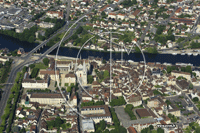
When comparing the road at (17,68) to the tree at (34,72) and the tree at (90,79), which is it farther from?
the tree at (90,79)

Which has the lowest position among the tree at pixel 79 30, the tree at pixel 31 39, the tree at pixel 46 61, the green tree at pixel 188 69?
the green tree at pixel 188 69

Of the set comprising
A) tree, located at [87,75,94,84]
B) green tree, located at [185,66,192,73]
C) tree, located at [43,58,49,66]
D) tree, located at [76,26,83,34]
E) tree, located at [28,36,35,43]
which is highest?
tree, located at [76,26,83,34]

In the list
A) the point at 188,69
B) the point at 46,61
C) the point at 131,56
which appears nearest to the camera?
the point at 188,69

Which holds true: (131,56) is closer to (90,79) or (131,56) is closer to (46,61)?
(90,79)

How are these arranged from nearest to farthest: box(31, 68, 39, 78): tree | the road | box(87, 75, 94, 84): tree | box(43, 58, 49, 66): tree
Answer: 1. the road
2. box(87, 75, 94, 84): tree
3. box(31, 68, 39, 78): tree
4. box(43, 58, 49, 66): tree

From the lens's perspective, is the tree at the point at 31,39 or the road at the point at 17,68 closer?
the road at the point at 17,68

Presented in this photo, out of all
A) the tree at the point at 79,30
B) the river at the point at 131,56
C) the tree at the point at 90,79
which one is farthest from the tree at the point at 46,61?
the tree at the point at 79,30

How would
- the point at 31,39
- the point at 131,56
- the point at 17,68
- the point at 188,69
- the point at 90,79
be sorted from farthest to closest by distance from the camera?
the point at 31,39, the point at 131,56, the point at 17,68, the point at 188,69, the point at 90,79

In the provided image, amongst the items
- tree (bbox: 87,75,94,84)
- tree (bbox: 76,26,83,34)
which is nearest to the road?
tree (bbox: 76,26,83,34)

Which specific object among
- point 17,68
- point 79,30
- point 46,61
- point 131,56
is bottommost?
point 17,68

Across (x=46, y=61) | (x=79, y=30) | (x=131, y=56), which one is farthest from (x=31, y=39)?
(x=131, y=56)

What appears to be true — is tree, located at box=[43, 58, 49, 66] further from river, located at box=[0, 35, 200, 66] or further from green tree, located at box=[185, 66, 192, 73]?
green tree, located at box=[185, 66, 192, 73]

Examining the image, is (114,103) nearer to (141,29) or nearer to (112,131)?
(112,131)
